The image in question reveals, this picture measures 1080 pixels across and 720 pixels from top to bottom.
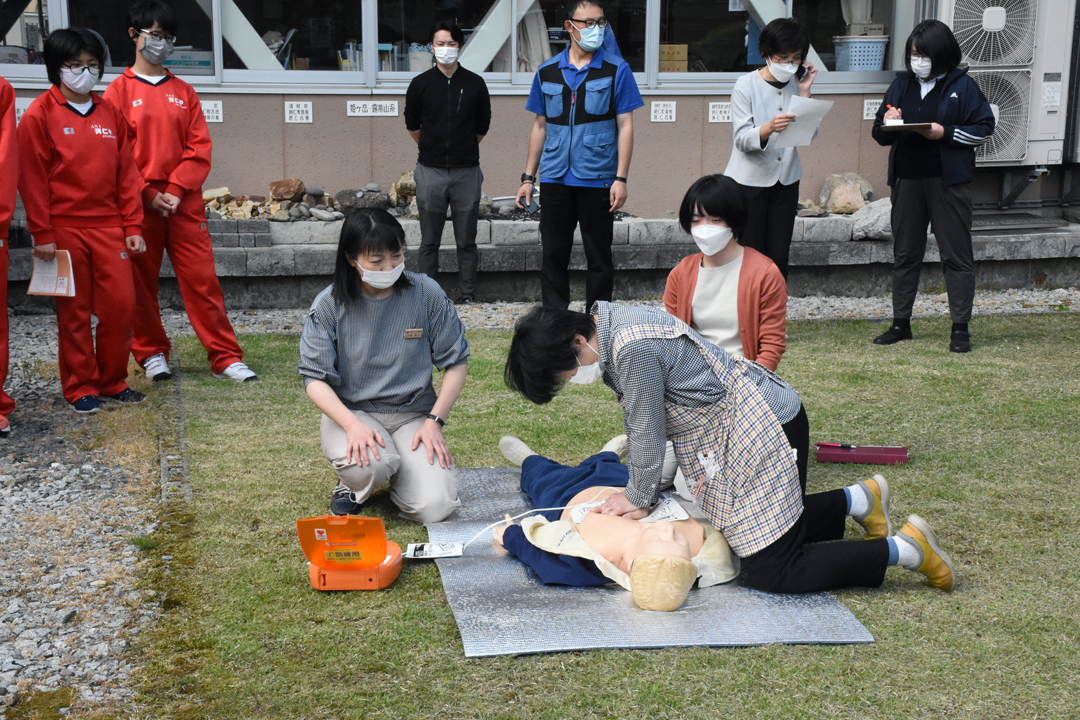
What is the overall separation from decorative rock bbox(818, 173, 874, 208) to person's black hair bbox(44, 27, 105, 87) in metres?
5.76

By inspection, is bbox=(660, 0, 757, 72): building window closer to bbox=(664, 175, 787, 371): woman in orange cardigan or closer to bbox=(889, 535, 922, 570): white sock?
bbox=(664, 175, 787, 371): woman in orange cardigan

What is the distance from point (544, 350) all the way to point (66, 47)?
3.01 meters

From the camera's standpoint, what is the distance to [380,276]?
3316mm

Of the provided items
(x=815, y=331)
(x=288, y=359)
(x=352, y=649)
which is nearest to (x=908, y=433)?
(x=815, y=331)

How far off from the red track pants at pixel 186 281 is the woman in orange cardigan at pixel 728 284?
2702 millimetres

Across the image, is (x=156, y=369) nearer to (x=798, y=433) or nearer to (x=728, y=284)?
(x=728, y=284)

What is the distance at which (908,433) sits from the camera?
4.36 metres

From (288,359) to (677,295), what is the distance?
2838 millimetres

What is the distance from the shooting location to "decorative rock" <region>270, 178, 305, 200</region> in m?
7.73

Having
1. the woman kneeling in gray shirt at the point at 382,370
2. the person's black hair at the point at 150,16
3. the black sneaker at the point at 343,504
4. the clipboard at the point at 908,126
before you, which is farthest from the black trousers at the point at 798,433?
the person's black hair at the point at 150,16

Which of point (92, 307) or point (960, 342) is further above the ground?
point (92, 307)

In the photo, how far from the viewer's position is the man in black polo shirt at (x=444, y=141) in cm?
690

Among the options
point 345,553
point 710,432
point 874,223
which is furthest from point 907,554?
point 874,223

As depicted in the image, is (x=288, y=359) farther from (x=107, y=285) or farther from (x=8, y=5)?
(x=8, y=5)
